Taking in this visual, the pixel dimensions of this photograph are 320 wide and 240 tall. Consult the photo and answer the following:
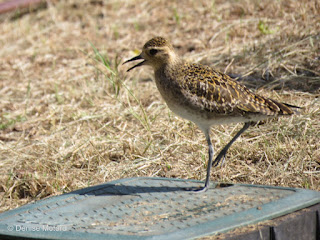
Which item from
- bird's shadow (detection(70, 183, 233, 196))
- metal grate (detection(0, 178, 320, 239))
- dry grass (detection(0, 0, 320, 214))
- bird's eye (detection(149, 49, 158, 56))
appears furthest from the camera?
dry grass (detection(0, 0, 320, 214))

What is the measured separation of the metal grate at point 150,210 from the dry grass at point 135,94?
672mm

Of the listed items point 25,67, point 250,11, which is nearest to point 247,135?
point 250,11

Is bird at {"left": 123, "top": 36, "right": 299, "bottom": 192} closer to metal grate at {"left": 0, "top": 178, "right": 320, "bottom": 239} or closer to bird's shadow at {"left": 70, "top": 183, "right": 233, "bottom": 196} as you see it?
bird's shadow at {"left": 70, "top": 183, "right": 233, "bottom": 196}

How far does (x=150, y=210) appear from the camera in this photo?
3652 mm

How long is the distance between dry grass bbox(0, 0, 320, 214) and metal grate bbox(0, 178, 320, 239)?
67cm

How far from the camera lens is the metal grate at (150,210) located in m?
3.25

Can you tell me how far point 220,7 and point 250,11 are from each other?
55cm

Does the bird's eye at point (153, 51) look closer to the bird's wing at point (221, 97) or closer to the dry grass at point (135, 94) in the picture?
the bird's wing at point (221, 97)

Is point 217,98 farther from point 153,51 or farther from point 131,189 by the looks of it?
point 131,189

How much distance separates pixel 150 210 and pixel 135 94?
8.93 ft

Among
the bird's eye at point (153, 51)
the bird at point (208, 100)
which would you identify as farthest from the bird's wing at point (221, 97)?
the bird's eye at point (153, 51)

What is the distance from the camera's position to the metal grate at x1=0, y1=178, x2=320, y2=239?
10.7ft

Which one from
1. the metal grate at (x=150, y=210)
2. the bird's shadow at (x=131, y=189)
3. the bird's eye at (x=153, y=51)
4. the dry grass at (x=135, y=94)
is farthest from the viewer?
the dry grass at (x=135, y=94)

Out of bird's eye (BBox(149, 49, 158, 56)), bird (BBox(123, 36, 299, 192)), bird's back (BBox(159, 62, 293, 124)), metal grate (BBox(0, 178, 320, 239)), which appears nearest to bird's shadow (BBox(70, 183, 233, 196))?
metal grate (BBox(0, 178, 320, 239))
